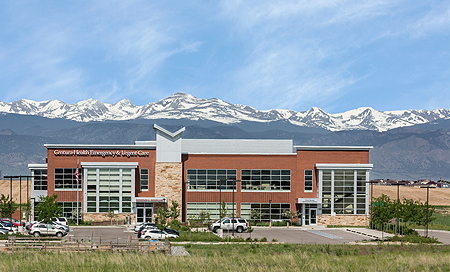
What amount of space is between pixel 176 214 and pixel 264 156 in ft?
49.9

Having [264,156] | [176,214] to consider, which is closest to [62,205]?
[176,214]

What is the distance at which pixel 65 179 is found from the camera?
3007 inches

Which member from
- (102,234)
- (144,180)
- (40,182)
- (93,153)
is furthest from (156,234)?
(40,182)

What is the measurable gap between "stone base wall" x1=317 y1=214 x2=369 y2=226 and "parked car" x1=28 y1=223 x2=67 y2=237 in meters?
36.1

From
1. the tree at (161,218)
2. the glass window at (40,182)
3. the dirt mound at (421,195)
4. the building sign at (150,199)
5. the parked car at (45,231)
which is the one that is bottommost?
the dirt mound at (421,195)

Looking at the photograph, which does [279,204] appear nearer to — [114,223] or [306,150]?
[306,150]

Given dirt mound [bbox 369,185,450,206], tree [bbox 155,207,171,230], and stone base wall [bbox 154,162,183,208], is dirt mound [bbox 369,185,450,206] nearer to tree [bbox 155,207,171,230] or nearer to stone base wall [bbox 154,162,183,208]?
stone base wall [bbox 154,162,183,208]

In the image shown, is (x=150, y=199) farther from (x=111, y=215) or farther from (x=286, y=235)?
(x=286, y=235)

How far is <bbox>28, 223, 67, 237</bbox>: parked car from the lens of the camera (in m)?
57.5

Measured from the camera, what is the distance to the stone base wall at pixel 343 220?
76438mm

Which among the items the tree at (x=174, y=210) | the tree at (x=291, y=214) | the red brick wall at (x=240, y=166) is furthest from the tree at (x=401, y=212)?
the tree at (x=174, y=210)

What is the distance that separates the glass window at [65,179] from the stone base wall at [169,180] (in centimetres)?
1122

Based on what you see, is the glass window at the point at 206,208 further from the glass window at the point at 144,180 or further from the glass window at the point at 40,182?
the glass window at the point at 40,182

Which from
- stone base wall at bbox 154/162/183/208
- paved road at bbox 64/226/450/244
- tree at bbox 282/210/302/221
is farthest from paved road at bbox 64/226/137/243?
tree at bbox 282/210/302/221
